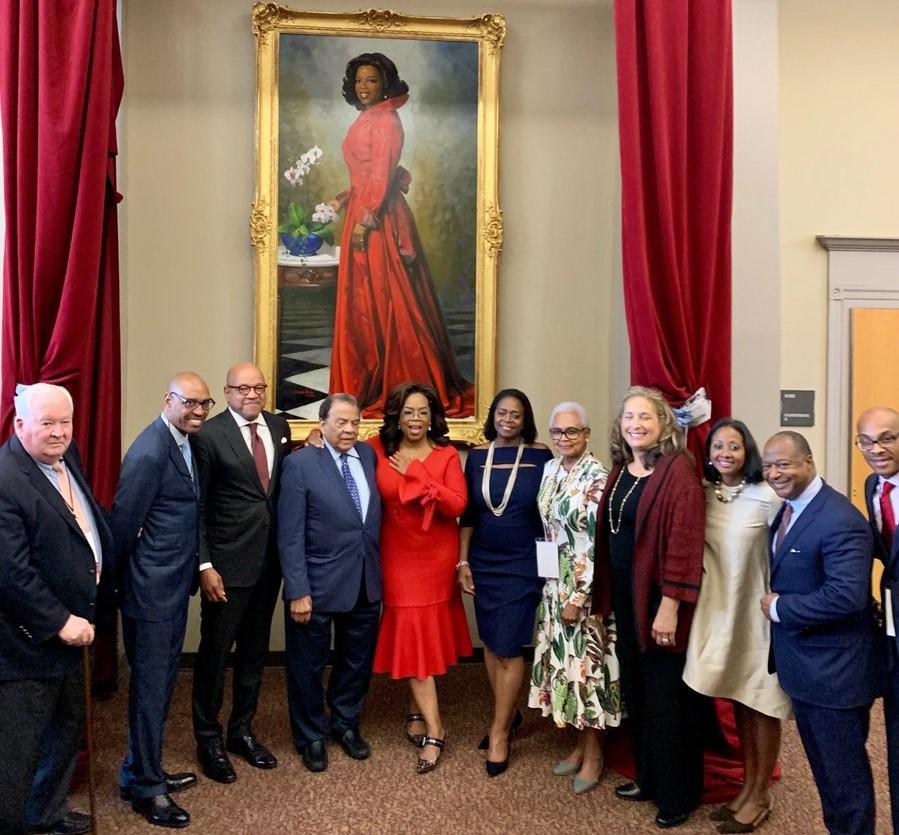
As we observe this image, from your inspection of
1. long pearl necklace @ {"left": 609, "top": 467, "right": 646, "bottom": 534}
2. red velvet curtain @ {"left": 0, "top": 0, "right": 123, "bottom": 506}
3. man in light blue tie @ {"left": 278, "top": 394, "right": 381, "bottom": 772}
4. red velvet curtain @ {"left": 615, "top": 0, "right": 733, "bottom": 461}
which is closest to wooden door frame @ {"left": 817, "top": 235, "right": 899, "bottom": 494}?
red velvet curtain @ {"left": 615, "top": 0, "right": 733, "bottom": 461}

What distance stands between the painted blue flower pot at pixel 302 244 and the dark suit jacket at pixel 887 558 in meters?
3.24

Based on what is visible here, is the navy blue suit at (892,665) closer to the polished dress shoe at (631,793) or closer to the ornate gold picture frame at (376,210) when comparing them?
the polished dress shoe at (631,793)

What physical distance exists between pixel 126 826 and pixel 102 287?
92.9 inches

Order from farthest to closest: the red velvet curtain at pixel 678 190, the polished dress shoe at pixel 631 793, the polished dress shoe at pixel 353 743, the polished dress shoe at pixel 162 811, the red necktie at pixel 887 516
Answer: the red velvet curtain at pixel 678 190, the polished dress shoe at pixel 353 743, the polished dress shoe at pixel 631 793, the polished dress shoe at pixel 162 811, the red necktie at pixel 887 516

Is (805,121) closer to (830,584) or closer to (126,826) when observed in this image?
(830,584)

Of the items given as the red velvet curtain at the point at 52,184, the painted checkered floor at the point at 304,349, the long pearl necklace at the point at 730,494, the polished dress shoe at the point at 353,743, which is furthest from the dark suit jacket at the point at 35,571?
the long pearl necklace at the point at 730,494

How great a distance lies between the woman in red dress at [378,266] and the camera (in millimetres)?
4836

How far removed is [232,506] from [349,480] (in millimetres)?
515

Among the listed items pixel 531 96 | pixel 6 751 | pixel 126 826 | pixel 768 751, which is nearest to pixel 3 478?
pixel 6 751

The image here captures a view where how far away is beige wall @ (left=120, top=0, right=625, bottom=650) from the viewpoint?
4793 mm

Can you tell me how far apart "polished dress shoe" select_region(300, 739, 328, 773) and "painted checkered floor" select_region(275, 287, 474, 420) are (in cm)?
189

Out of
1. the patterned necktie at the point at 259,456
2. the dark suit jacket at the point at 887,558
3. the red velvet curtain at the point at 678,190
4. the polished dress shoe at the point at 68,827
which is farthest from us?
the red velvet curtain at the point at 678,190

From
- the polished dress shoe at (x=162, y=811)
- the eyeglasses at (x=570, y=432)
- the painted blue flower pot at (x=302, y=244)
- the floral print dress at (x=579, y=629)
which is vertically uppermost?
the painted blue flower pot at (x=302, y=244)

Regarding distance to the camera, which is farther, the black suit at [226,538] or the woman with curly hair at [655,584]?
the black suit at [226,538]
